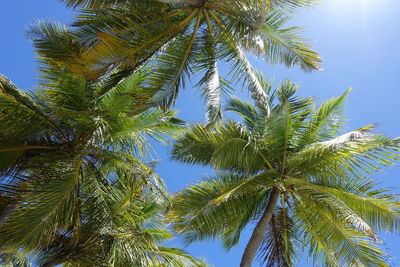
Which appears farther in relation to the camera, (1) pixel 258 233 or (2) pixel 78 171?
(1) pixel 258 233

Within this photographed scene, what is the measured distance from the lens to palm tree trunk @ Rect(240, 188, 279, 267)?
11734 mm

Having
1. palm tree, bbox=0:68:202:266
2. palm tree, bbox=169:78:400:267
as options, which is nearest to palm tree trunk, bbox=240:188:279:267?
palm tree, bbox=169:78:400:267

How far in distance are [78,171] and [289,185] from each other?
15.9 feet

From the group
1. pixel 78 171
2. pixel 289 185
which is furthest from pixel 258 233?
pixel 78 171

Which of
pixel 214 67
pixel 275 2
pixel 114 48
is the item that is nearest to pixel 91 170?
pixel 114 48

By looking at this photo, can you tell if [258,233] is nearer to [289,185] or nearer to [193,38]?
[289,185]

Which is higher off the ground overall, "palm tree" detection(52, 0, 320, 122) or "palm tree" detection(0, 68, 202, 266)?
"palm tree" detection(52, 0, 320, 122)

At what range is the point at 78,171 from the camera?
11.2m

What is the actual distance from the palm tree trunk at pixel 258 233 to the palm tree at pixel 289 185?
24 millimetres

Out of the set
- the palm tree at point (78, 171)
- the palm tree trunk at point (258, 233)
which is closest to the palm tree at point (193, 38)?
the palm tree at point (78, 171)

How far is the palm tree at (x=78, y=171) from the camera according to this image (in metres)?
10.9

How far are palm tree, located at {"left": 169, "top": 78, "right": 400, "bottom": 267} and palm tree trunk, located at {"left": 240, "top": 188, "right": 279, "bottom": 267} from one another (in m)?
0.02

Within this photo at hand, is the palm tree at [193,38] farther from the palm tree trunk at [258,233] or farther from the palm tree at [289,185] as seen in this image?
the palm tree trunk at [258,233]

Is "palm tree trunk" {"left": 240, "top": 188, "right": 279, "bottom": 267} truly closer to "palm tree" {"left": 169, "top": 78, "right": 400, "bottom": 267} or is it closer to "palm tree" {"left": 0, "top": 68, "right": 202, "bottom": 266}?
"palm tree" {"left": 169, "top": 78, "right": 400, "bottom": 267}
